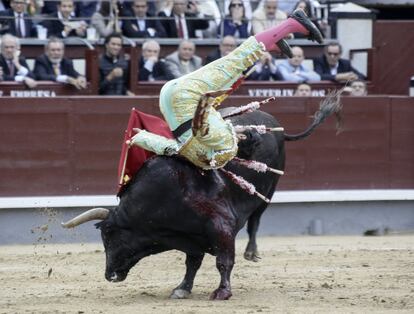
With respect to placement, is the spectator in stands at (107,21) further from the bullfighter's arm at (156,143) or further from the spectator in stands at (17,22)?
the bullfighter's arm at (156,143)

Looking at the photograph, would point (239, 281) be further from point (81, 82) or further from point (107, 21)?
point (107, 21)

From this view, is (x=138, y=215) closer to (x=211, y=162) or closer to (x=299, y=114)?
(x=211, y=162)

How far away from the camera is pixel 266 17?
1270cm

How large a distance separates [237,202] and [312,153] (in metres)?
4.12

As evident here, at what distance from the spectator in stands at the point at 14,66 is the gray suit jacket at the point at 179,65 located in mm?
1320

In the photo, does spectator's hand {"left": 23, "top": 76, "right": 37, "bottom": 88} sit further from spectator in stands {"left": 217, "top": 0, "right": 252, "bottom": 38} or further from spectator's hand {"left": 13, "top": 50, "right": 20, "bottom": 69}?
spectator in stands {"left": 217, "top": 0, "right": 252, "bottom": 38}

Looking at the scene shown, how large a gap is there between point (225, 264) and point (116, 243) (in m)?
0.67

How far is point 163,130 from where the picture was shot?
23.9 ft

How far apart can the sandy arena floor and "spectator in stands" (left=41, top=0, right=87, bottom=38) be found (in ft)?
8.19

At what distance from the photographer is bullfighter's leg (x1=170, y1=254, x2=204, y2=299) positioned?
725 cm

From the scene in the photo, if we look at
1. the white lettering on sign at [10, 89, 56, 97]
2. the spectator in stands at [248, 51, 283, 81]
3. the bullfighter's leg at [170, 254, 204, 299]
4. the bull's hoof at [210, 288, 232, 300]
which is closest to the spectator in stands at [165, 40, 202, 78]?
the spectator in stands at [248, 51, 283, 81]

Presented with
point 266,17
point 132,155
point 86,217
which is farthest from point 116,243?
point 266,17

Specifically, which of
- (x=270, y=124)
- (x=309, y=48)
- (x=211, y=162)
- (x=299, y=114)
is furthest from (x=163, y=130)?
(x=309, y=48)

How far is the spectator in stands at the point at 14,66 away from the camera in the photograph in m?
10.8
